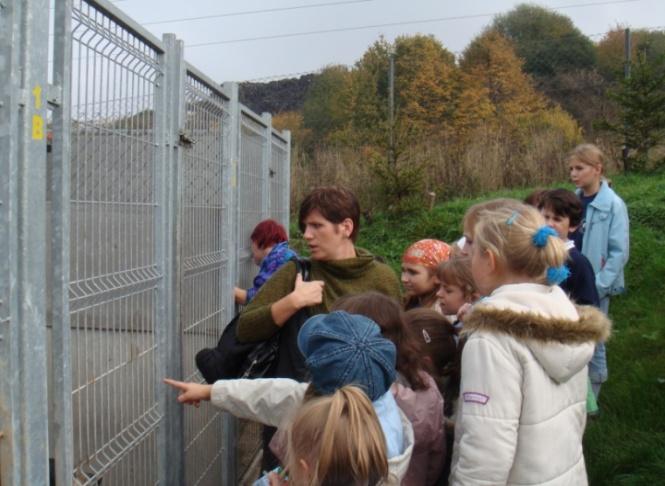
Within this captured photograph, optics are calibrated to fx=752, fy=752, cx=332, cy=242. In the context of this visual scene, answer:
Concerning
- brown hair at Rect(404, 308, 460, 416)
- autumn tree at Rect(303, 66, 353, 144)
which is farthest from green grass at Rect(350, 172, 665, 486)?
autumn tree at Rect(303, 66, 353, 144)

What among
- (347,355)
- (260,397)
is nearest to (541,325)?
(347,355)

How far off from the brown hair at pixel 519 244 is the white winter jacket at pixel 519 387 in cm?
8

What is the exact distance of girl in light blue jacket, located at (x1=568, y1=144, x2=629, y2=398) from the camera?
524cm

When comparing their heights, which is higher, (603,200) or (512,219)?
(603,200)

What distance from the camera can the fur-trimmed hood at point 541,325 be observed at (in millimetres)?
2439

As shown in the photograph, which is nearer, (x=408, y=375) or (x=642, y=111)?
(x=408, y=375)

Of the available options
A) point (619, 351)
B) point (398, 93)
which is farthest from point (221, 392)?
point (398, 93)

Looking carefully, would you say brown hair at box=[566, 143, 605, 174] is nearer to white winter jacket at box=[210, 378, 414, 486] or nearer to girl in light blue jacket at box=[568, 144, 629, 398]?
Result: girl in light blue jacket at box=[568, 144, 629, 398]

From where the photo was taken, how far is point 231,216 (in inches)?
171

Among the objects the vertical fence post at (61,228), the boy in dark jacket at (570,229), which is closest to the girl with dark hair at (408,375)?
the vertical fence post at (61,228)

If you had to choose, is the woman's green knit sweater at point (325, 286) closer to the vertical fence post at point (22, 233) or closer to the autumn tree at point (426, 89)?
the vertical fence post at point (22, 233)

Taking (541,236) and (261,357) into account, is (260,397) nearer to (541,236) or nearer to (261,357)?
(261,357)

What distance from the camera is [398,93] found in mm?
27344

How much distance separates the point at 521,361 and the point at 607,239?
3.21m
